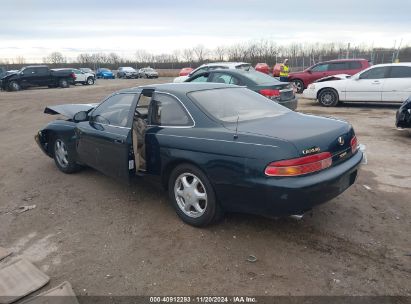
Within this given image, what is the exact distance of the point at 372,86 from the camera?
12.0 m

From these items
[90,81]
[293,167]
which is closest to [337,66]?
[293,167]

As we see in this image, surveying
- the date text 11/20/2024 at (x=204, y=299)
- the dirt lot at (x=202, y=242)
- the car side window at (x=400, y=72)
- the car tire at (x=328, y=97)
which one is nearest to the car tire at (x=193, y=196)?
the dirt lot at (x=202, y=242)

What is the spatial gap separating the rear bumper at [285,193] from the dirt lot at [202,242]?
18.4 inches

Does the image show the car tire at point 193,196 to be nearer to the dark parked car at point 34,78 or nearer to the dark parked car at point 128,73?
the dark parked car at point 34,78

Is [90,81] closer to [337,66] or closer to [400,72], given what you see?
[337,66]

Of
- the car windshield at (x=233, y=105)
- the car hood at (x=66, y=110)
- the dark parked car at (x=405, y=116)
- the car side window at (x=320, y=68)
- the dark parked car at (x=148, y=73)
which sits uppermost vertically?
the car windshield at (x=233, y=105)

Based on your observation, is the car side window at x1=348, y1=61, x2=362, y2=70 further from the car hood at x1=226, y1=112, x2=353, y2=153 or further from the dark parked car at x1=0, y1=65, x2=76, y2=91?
the dark parked car at x1=0, y1=65, x2=76, y2=91

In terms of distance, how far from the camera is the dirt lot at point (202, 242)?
10.0 feet

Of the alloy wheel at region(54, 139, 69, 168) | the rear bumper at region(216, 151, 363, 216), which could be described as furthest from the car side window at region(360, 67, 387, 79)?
the alloy wheel at region(54, 139, 69, 168)

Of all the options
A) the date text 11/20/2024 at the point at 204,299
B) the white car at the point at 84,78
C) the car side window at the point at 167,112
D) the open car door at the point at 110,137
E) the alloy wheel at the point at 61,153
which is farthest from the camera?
the white car at the point at 84,78

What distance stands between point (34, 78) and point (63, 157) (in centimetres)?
2413

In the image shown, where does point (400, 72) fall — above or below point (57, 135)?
above

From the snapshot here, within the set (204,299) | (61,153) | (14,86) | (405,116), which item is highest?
(405,116)

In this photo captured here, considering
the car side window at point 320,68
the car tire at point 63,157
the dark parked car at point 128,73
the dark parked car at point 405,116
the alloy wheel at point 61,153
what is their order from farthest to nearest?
the dark parked car at point 128,73 < the car side window at point 320,68 < the dark parked car at point 405,116 < the alloy wheel at point 61,153 < the car tire at point 63,157
